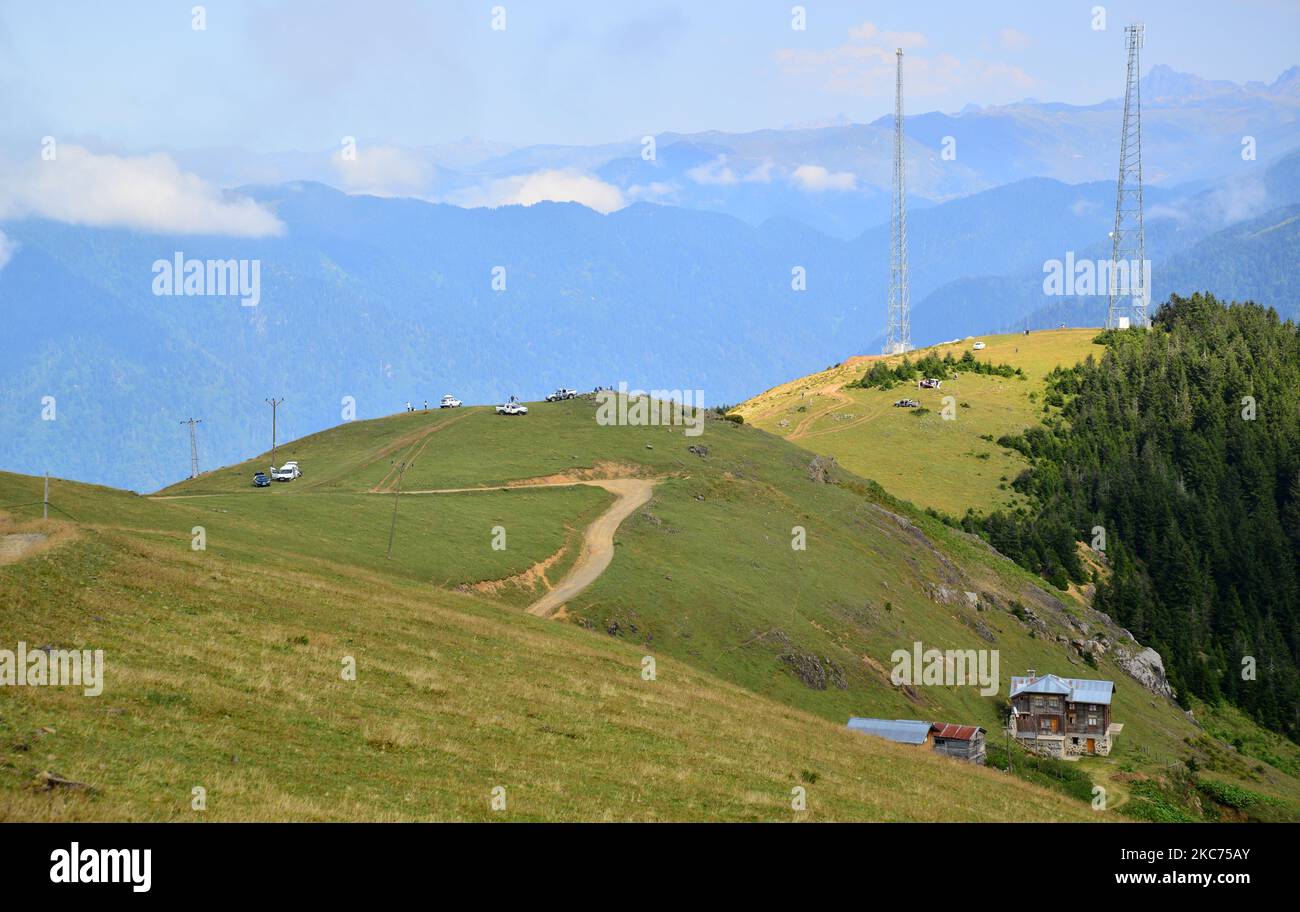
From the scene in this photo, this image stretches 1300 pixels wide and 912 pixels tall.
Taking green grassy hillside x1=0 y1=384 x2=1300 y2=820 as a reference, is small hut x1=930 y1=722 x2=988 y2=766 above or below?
below

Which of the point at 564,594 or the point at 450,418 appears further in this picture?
the point at 450,418

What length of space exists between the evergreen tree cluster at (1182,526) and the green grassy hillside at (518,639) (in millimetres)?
19610

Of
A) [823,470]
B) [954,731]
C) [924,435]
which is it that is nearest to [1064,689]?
[954,731]

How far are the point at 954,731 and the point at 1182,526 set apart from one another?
117m

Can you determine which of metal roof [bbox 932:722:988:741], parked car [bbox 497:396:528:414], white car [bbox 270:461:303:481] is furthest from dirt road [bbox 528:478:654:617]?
white car [bbox 270:461:303:481]

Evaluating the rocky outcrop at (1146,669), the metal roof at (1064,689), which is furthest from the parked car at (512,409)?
the rocky outcrop at (1146,669)

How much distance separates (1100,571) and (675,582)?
90.1 meters

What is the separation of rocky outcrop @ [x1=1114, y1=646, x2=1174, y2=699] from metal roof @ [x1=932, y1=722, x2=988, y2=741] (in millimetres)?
49455

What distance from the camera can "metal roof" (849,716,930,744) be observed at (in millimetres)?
69125

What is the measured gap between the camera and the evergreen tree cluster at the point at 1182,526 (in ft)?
459

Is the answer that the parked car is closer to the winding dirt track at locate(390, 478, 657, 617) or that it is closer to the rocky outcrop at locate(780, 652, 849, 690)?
the winding dirt track at locate(390, 478, 657, 617)
